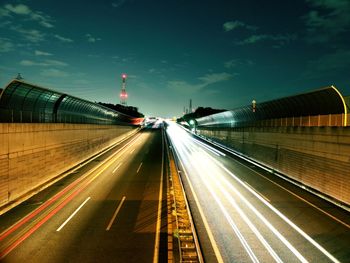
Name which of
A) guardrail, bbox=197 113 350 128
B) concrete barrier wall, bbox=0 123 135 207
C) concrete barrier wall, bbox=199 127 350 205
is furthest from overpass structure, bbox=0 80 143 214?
guardrail, bbox=197 113 350 128

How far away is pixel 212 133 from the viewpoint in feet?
215

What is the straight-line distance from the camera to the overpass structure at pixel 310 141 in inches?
671

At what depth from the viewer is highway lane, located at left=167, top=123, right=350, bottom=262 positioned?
10352 mm

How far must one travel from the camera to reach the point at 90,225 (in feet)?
41.6

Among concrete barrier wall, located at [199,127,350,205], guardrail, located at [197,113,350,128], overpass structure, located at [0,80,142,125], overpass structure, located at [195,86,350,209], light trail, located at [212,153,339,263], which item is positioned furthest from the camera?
guardrail, located at [197,113,350,128]

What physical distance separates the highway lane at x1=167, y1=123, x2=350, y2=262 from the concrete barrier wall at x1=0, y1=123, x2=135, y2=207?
1049 cm

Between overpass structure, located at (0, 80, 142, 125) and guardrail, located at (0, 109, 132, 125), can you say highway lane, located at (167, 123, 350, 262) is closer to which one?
guardrail, located at (0, 109, 132, 125)

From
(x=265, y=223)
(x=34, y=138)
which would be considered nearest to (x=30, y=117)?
(x=34, y=138)

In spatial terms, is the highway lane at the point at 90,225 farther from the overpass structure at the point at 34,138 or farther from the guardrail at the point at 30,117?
the guardrail at the point at 30,117

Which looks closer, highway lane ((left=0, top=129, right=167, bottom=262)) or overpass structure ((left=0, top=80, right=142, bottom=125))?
highway lane ((left=0, top=129, right=167, bottom=262))

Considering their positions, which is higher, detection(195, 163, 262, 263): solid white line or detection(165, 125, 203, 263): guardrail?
detection(165, 125, 203, 263): guardrail

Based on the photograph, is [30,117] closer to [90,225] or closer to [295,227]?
[90,225]

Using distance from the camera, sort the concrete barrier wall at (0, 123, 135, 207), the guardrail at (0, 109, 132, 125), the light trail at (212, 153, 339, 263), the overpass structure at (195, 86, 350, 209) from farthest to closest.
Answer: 1. the overpass structure at (195, 86, 350, 209)
2. the guardrail at (0, 109, 132, 125)
3. the concrete barrier wall at (0, 123, 135, 207)
4. the light trail at (212, 153, 339, 263)

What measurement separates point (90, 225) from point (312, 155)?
16.4 m
